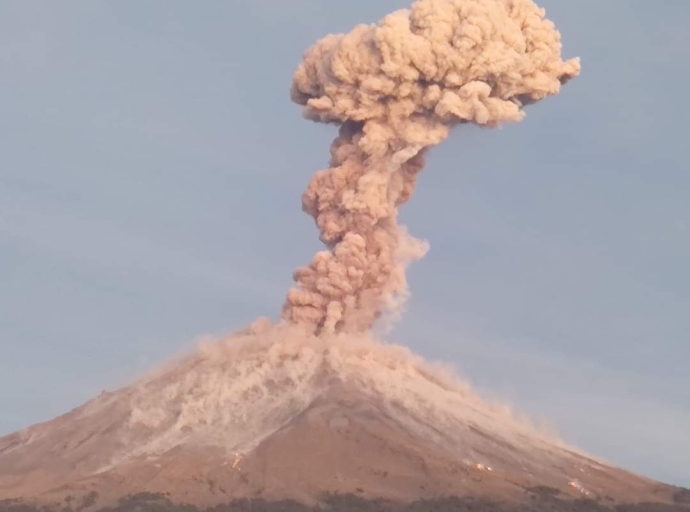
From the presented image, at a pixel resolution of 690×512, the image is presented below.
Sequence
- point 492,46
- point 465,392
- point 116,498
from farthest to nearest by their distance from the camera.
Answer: point 465,392 → point 492,46 → point 116,498

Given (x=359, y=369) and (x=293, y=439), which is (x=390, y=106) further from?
(x=293, y=439)

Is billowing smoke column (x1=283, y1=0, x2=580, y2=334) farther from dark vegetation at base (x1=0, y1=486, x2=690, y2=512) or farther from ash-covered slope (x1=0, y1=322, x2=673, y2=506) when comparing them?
dark vegetation at base (x1=0, y1=486, x2=690, y2=512)

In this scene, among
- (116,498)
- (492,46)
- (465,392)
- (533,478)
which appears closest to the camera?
(116,498)

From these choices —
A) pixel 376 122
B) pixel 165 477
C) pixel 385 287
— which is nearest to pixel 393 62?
pixel 376 122

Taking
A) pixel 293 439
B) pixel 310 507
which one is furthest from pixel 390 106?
Result: pixel 310 507

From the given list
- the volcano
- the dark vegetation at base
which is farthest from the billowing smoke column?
the dark vegetation at base

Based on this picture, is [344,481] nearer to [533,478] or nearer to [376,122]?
[533,478]
